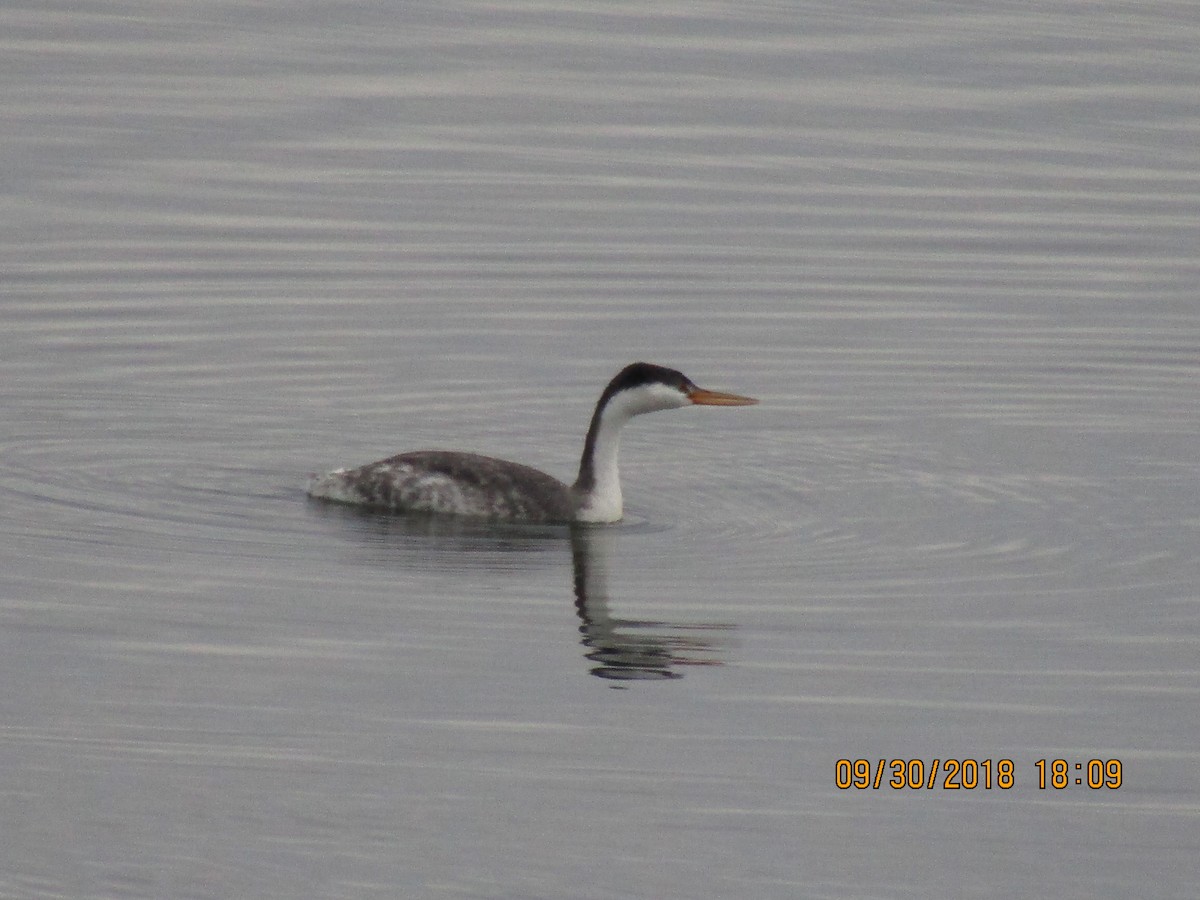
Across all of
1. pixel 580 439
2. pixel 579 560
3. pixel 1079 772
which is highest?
pixel 580 439

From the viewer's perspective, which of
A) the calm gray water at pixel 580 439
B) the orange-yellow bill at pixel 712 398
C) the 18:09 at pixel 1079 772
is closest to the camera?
the calm gray water at pixel 580 439

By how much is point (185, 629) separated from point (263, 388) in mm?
5662

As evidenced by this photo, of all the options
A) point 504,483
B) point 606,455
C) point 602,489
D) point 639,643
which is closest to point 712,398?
point 606,455

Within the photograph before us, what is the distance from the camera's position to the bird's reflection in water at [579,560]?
12.7m

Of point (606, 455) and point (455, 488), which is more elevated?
point (606, 455)

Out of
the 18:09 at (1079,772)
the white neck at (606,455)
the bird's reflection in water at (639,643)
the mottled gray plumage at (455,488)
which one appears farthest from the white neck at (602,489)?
the 18:09 at (1079,772)

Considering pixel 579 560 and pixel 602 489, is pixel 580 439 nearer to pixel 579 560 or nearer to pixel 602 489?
pixel 602 489

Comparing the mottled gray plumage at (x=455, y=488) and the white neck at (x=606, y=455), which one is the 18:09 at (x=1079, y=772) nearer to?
the white neck at (x=606, y=455)

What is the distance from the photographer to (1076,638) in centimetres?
1304

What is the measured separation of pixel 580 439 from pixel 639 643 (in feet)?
15.5

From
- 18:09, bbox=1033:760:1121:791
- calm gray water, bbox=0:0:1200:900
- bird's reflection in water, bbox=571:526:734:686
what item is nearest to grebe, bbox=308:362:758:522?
calm gray water, bbox=0:0:1200:900

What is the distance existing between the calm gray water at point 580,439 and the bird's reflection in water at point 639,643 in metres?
0.04

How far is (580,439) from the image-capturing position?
17562mm

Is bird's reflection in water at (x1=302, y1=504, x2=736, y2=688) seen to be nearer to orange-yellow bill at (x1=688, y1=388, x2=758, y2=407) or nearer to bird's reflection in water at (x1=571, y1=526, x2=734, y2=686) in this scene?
bird's reflection in water at (x1=571, y1=526, x2=734, y2=686)
